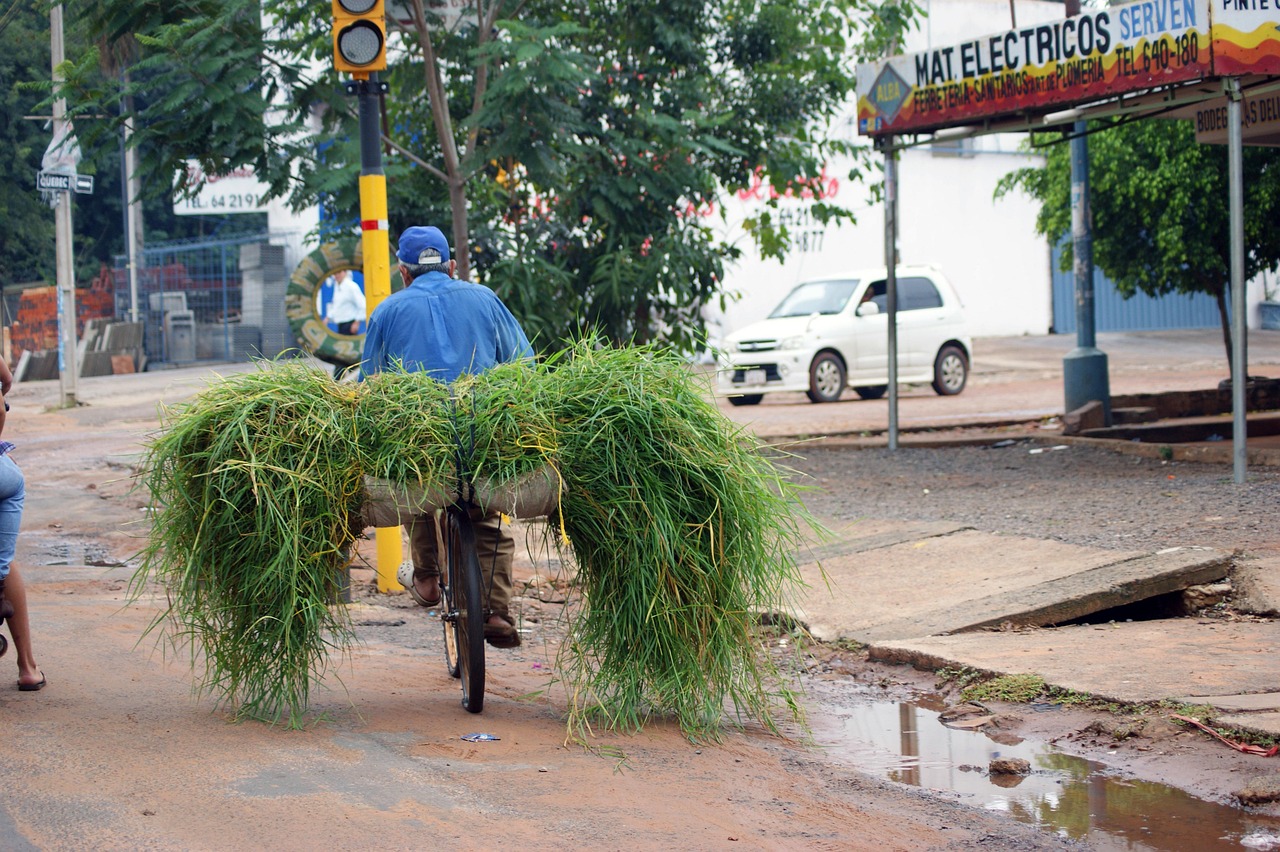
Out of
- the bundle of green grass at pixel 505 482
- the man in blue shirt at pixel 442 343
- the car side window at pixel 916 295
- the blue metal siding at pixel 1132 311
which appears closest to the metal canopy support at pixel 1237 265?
the bundle of green grass at pixel 505 482

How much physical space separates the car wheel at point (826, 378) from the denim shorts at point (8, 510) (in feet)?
48.3

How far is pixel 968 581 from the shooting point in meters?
6.85

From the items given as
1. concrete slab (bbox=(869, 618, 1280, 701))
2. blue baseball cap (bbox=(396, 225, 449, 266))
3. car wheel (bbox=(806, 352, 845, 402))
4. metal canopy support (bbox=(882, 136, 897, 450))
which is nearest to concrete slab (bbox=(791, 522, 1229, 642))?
concrete slab (bbox=(869, 618, 1280, 701))

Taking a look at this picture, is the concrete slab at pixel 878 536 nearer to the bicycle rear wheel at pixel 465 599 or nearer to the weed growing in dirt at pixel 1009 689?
the weed growing in dirt at pixel 1009 689

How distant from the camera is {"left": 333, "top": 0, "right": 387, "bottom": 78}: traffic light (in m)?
6.69

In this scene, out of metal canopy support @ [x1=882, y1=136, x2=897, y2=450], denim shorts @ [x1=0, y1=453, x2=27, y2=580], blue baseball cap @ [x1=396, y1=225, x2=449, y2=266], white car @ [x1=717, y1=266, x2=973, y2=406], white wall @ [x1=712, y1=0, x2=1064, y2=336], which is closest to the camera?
denim shorts @ [x1=0, y1=453, x2=27, y2=580]

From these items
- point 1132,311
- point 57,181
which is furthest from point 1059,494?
point 1132,311

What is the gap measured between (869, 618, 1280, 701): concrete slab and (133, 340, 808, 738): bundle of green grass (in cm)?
134

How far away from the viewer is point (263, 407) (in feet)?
14.5

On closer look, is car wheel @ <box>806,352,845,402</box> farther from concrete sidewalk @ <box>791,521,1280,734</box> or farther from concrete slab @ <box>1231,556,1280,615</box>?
concrete slab @ <box>1231,556,1280,615</box>

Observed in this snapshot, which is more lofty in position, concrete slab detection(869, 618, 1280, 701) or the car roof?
the car roof

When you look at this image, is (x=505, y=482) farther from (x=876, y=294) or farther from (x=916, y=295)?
(x=916, y=295)

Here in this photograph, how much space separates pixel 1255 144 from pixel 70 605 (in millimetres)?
10385

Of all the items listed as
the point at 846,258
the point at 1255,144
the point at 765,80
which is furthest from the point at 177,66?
the point at 846,258
